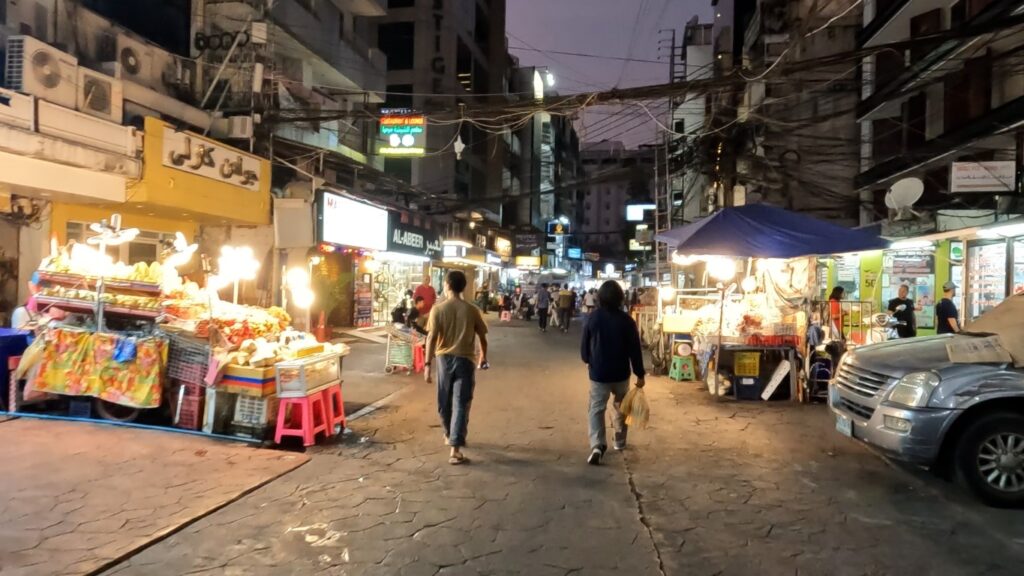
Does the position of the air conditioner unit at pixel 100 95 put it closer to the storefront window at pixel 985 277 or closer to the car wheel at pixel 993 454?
the car wheel at pixel 993 454

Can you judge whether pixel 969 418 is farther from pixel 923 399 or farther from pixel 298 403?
pixel 298 403

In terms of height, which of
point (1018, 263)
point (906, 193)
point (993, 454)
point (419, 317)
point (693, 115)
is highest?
point (693, 115)

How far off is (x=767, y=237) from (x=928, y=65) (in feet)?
24.7

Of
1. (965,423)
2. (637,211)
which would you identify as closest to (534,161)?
(637,211)

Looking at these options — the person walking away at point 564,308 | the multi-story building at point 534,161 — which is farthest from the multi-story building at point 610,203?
the person walking away at point 564,308

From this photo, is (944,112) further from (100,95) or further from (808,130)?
(100,95)

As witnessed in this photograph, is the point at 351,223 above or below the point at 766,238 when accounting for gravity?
above

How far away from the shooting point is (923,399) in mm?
5191

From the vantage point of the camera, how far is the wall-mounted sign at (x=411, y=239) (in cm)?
1903

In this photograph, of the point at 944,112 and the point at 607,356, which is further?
the point at 944,112

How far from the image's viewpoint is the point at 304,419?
6621 mm

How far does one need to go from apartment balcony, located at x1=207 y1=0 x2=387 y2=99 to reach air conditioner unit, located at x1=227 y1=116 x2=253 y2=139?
263 cm

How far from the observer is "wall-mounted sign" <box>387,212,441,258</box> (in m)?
19.0

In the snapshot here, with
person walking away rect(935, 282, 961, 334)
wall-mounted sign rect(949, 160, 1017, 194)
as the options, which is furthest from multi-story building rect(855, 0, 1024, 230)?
person walking away rect(935, 282, 961, 334)
